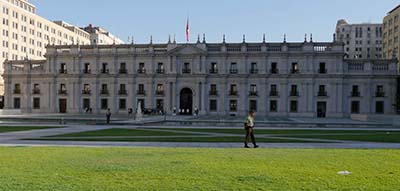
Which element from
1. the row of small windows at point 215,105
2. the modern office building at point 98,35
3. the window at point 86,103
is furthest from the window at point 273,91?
the modern office building at point 98,35

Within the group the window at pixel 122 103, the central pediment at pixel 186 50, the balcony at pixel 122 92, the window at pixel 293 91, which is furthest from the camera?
the window at pixel 122 103

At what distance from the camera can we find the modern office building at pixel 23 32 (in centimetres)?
8906

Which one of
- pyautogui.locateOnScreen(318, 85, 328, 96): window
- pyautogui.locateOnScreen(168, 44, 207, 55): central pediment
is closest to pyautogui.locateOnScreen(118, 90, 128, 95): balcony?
pyautogui.locateOnScreen(168, 44, 207, 55): central pediment

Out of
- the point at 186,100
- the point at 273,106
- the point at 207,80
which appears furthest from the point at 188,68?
the point at 273,106

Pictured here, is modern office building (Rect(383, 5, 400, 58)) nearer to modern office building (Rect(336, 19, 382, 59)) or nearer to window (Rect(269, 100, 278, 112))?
modern office building (Rect(336, 19, 382, 59))

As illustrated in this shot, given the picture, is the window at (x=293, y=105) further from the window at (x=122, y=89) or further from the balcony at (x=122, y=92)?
the window at (x=122, y=89)

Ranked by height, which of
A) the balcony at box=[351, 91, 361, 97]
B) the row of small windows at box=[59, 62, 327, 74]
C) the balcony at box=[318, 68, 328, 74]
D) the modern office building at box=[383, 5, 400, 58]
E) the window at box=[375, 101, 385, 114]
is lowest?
the window at box=[375, 101, 385, 114]

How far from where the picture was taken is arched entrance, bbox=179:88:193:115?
65.9 m

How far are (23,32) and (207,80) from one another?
55147 millimetres

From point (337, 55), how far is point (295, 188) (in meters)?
57.6

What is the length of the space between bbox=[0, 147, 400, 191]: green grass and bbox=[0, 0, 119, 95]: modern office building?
2849 inches

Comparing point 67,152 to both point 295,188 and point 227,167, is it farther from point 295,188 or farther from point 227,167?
point 295,188

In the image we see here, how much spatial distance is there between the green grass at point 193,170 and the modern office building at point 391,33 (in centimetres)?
8862

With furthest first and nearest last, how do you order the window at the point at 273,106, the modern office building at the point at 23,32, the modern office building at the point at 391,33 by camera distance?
the modern office building at the point at 391,33
the modern office building at the point at 23,32
the window at the point at 273,106
